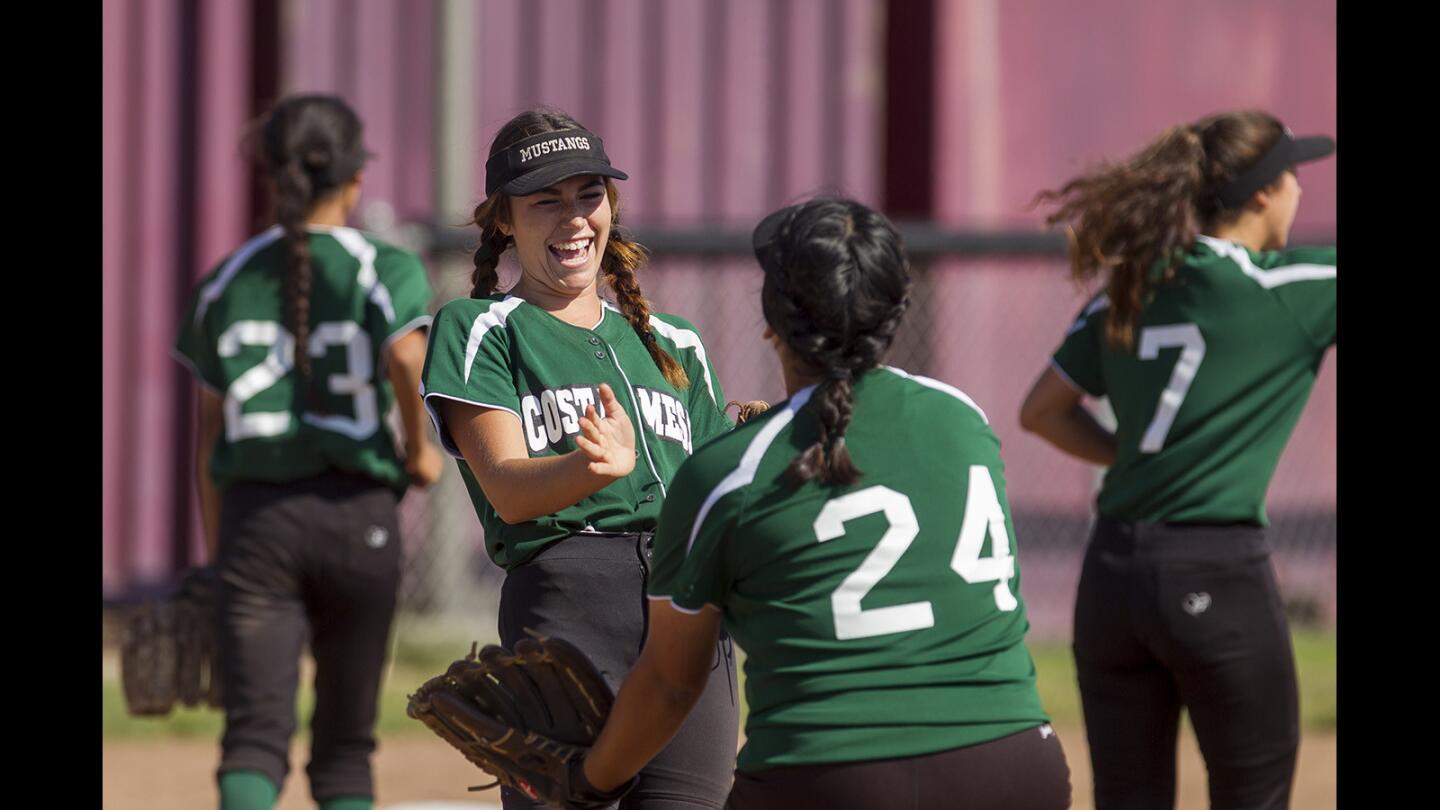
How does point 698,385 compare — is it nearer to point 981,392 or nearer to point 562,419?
point 562,419

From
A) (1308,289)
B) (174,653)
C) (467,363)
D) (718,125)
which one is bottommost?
(174,653)

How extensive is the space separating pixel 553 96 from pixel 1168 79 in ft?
11.1

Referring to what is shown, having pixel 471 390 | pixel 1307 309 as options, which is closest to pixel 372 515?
pixel 471 390

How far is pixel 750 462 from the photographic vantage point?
8.97ft

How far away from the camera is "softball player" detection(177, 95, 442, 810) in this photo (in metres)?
4.88

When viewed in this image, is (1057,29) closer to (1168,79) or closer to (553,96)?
(1168,79)

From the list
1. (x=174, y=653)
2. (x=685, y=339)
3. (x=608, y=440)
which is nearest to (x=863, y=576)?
(x=608, y=440)

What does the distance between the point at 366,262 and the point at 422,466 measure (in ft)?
1.94

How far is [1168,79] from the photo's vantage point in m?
9.88

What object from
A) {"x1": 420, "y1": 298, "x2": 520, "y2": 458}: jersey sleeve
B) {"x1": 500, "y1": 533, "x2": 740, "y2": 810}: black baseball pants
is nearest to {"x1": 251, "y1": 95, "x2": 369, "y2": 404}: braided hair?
{"x1": 420, "y1": 298, "x2": 520, "y2": 458}: jersey sleeve

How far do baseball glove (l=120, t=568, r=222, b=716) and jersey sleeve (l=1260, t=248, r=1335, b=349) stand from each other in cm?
304

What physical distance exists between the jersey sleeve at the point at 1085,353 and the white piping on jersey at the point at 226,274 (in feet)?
7.21

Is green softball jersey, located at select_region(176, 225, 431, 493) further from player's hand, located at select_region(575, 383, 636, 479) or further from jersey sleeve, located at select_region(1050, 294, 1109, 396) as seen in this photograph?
player's hand, located at select_region(575, 383, 636, 479)

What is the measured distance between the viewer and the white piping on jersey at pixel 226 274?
502cm
